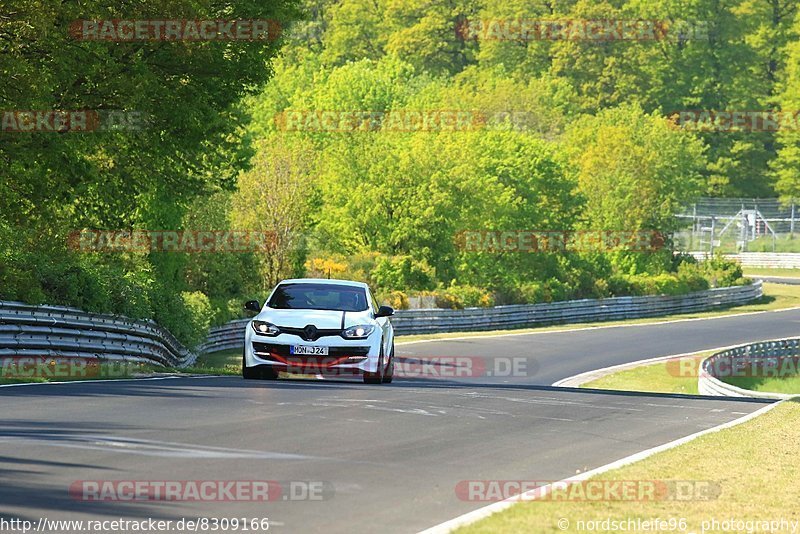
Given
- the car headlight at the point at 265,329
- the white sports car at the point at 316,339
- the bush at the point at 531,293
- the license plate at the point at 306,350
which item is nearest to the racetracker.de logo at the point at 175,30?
the white sports car at the point at 316,339

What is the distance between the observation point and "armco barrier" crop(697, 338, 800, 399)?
94.9 ft

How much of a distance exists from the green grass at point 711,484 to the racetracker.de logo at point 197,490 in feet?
5.29

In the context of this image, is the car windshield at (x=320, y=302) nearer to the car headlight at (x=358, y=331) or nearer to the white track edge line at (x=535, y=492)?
the car headlight at (x=358, y=331)

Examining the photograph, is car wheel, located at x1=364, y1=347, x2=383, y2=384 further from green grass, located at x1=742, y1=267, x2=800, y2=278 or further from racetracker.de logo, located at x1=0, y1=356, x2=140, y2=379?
green grass, located at x1=742, y1=267, x2=800, y2=278

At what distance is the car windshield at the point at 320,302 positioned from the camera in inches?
856

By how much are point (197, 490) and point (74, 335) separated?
15.1 metres

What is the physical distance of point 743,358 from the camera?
38.7 m

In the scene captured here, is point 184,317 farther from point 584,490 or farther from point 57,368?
point 584,490

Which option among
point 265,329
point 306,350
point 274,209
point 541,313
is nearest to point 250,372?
point 265,329

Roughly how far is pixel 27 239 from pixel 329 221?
33.6 meters

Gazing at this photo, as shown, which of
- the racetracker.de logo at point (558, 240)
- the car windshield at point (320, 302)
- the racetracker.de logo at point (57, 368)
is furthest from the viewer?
the racetracker.de logo at point (558, 240)

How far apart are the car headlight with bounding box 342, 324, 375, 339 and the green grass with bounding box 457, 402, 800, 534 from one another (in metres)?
5.91

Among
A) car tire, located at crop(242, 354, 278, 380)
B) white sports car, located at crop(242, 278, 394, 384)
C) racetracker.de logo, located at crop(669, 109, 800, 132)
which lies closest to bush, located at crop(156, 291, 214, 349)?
car tire, located at crop(242, 354, 278, 380)

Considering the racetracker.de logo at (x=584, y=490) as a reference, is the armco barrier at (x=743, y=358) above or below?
below
